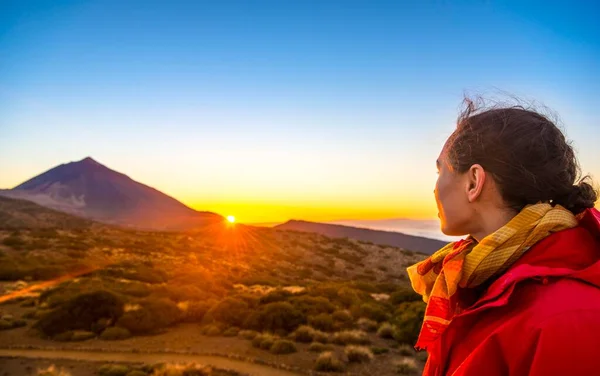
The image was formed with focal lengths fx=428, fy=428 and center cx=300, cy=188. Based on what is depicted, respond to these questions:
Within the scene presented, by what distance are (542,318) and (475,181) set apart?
700mm

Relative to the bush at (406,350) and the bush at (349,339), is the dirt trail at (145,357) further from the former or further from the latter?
the bush at (406,350)

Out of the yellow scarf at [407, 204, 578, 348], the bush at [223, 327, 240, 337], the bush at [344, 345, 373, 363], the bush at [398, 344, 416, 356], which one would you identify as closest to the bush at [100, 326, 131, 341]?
the bush at [223, 327, 240, 337]

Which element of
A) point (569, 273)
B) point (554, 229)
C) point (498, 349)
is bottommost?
point (498, 349)

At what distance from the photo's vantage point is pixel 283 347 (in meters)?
14.2

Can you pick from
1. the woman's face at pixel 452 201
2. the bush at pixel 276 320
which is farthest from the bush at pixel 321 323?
the woman's face at pixel 452 201

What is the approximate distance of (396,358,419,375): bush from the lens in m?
12.5

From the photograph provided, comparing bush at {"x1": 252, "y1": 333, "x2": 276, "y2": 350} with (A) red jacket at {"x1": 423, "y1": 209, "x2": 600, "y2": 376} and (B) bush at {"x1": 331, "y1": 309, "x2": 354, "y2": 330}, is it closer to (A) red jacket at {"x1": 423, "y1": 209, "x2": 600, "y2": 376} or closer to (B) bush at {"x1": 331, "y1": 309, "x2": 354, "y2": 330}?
(B) bush at {"x1": 331, "y1": 309, "x2": 354, "y2": 330}

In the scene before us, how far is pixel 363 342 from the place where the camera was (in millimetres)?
15586

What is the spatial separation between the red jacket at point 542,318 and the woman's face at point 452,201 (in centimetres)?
32

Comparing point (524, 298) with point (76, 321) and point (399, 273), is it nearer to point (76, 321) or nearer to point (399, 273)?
point (76, 321)

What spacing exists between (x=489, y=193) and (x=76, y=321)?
17667 mm

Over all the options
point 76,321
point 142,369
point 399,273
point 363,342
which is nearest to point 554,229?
point 142,369

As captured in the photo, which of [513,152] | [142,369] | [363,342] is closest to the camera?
[513,152]

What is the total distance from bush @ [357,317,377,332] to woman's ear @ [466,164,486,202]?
1700cm
